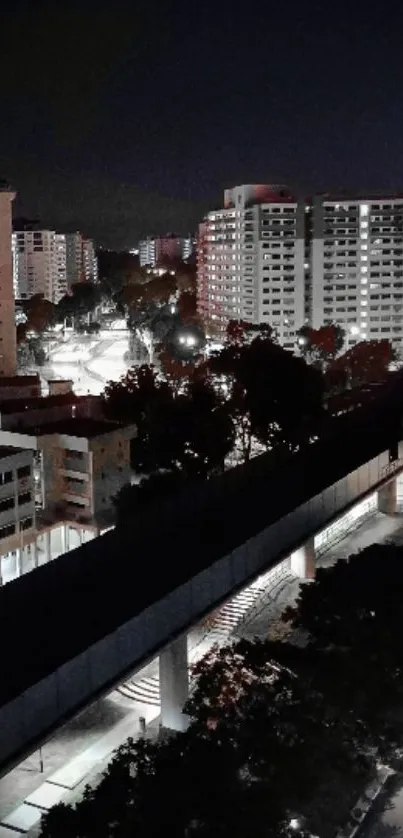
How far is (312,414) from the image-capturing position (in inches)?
469

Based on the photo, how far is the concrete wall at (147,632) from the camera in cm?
438

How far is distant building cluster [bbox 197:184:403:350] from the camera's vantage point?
25031 millimetres

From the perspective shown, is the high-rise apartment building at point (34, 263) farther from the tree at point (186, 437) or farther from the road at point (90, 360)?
the tree at point (186, 437)

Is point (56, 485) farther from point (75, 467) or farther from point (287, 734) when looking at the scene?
point (287, 734)

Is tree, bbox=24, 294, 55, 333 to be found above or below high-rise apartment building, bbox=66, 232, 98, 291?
below

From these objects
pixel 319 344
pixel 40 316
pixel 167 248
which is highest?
pixel 167 248

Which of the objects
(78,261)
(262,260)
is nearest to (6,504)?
(262,260)

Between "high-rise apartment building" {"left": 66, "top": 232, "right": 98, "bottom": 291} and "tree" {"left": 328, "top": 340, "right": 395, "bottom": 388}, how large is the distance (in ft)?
75.5

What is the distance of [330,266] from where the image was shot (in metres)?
25.2

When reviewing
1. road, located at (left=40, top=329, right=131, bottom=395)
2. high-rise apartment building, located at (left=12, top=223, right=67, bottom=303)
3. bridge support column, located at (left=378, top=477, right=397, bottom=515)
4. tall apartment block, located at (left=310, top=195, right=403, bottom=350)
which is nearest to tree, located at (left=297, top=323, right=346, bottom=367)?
tall apartment block, located at (left=310, top=195, right=403, bottom=350)

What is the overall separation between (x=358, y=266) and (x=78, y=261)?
72.6ft

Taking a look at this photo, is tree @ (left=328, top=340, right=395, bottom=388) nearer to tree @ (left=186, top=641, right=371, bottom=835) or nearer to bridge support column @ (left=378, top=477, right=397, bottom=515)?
bridge support column @ (left=378, top=477, right=397, bottom=515)

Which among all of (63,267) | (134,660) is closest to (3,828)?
(134,660)

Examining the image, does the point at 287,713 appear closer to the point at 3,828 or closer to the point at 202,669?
the point at 202,669
